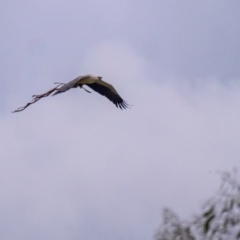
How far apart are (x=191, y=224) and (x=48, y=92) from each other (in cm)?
500

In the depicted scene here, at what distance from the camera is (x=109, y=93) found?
484 inches

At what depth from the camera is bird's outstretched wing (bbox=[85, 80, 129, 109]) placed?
12.0 m

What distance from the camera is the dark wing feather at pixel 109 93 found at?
1202 centimetres

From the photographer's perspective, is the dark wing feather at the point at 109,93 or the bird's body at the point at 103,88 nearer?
the bird's body at the point at 103,88

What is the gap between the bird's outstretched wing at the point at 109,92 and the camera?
12.0 metres

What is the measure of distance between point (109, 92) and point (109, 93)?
0.03 metres

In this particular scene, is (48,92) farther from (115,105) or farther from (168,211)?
(168,211)

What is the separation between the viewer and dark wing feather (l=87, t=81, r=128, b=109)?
12016mm

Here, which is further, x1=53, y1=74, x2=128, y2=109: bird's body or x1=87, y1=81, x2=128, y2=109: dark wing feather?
x1=87, y1=81, x2=128, y2=109: dark wing feather

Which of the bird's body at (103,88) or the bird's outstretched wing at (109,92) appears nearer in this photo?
the bird's body at (103,88)

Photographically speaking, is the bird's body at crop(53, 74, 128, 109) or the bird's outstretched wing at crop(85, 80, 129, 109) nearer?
the bird's body at crop(53, 74, 128, 109)

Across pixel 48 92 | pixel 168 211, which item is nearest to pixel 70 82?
pixel 48 92

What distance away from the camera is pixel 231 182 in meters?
4.79

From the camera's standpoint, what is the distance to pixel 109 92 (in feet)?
40.3
